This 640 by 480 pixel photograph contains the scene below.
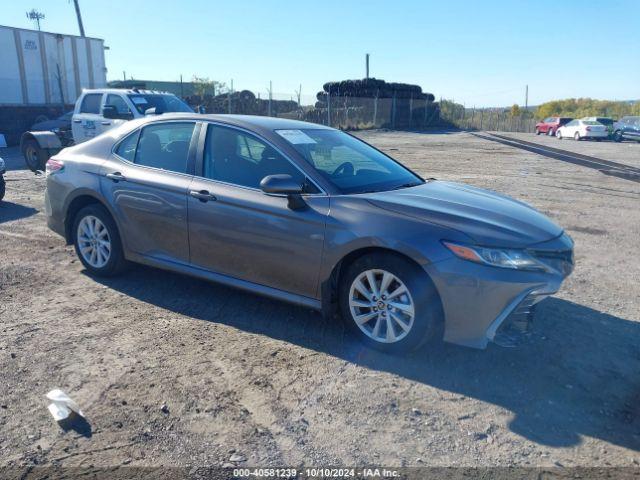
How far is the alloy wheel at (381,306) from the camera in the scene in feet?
12.6

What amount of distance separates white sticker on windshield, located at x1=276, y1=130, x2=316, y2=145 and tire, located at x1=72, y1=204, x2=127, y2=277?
1.84 m

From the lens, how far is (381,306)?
394 centimetres

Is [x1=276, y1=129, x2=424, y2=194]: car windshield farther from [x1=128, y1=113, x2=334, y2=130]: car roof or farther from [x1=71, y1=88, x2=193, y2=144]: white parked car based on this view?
[x1=71, y1=88, x2=193, y2=144]: white parked car

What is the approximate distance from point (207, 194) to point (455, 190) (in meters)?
2.07

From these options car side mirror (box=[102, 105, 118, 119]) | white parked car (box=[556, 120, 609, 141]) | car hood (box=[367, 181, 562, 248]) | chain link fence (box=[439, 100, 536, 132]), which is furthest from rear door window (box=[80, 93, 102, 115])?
chain link fence (box=[439, 100, 536, 132])

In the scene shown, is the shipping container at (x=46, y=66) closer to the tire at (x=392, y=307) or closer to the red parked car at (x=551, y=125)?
the tire at (x=392, y=307)

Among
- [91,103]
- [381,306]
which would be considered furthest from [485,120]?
[381,306]

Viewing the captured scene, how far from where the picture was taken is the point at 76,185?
17.7ft

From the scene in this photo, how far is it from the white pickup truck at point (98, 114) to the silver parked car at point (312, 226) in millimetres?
7597

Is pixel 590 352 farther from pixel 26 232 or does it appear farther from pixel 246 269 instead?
pixel 26 232

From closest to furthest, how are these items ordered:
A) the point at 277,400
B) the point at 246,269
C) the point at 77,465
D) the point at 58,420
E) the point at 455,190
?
the point at 77,465 → the point at 58,420 → the point at 277,400 → the point at 246,269 → the point at 455,190

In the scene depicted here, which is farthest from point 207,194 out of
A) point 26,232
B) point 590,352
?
point 26,232

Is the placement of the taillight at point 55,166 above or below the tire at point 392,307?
above

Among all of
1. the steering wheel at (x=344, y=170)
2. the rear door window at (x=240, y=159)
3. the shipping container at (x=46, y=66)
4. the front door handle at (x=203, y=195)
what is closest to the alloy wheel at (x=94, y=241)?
the front door handle at (x=203, y=195)
